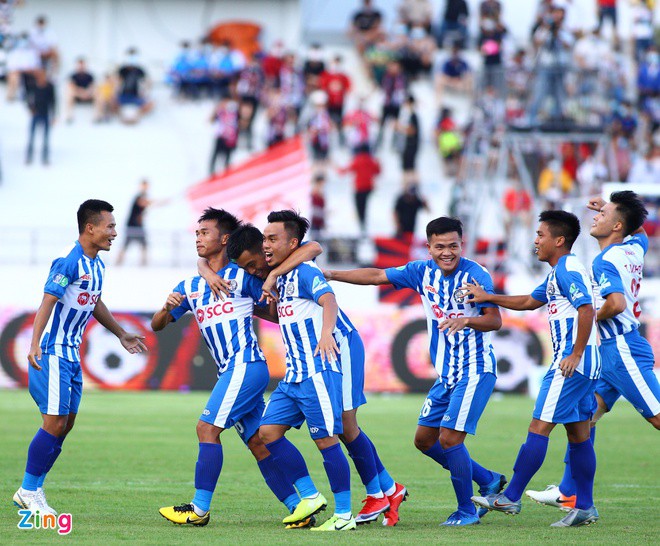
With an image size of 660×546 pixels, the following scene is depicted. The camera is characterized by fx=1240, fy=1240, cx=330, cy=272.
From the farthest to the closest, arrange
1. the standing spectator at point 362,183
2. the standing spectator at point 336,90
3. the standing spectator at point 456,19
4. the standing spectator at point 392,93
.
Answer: the standing spectator at point 456,19
the standing spectator at point 336,90
the standing spectator at point 392,93
the standing spectator at point 362,183

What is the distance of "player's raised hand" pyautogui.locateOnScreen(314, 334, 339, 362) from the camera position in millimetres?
8133

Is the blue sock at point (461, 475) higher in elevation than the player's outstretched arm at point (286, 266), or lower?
lower

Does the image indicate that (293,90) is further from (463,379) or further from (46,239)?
(463,379)

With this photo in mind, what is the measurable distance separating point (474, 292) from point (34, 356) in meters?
3.03

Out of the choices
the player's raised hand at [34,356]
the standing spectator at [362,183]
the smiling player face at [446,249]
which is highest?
the standing spectator at [362,183]

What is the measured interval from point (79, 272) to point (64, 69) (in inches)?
940

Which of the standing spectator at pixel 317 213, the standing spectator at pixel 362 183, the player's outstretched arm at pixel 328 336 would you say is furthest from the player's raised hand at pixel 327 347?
the standing spectator at pixel 362 183

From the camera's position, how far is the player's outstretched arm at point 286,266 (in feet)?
27.4

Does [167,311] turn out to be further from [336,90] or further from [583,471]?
[336,90]

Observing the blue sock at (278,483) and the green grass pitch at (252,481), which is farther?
the blue sock at (278,483)

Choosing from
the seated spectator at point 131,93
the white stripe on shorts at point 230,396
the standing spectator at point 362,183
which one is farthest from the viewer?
the seated spectator at point 131,93

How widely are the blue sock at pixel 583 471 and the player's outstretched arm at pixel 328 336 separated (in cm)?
194

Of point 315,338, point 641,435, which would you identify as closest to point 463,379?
point 315,338

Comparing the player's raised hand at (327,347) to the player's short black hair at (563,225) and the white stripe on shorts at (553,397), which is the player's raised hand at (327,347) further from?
the player's short black hair at (563,225)
